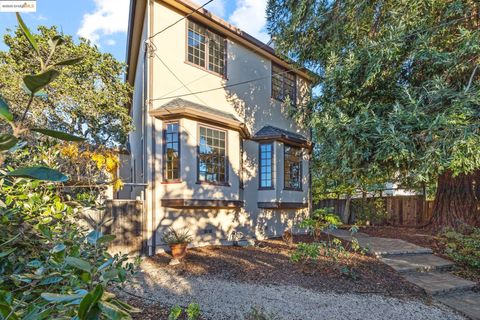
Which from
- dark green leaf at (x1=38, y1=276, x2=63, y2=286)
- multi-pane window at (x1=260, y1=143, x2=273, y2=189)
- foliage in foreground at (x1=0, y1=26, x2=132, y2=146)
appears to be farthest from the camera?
multi-pane window at (x1=260, y1=143, x2=273, y2=189)

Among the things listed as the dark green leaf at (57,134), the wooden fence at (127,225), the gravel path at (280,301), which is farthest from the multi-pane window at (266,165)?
the dark green leaf at (57,134)

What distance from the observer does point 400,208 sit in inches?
562

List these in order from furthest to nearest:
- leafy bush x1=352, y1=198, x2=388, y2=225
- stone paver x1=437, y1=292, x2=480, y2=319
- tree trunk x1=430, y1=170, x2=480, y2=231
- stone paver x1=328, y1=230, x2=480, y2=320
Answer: leafy bush x1=352, y1=198, x2=388, y2=225 < tree trunk x1=430, y1=170, x2=480, y2=231 < stone paver x1=328, y1=230, x2=480, y2=320 < stone paver x1=437, y1=292, x2=480, y2=319

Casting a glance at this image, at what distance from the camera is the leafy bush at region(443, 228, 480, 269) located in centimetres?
691

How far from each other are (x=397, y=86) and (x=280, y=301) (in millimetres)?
5337

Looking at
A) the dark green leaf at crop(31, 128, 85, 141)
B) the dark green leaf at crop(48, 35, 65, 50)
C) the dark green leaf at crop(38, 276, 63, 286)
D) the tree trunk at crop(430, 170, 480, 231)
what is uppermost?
the dark green leaf at crop(48, 35, 65, 50)

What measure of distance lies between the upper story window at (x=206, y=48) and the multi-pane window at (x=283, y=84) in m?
2.75

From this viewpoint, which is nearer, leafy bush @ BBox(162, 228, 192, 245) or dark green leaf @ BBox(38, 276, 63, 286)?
dark green leaf @ BBox(38, 276, 63, 286)

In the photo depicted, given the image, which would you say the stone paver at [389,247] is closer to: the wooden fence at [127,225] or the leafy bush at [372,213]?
the leafy bush at [372,213]

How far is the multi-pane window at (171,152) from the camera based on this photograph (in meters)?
8.17

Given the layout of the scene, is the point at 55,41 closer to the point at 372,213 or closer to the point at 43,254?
the point at 43,254

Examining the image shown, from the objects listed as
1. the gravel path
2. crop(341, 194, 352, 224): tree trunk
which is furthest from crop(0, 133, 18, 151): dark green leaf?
crop(341, 194, 352, 224): tree trunk

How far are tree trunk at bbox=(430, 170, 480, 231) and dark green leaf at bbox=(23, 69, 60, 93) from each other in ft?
37.9

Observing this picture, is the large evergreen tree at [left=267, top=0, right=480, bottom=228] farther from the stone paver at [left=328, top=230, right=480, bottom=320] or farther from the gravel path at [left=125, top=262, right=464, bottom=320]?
the gravel path at [left=125, top=262, right=464, bottom=320]
